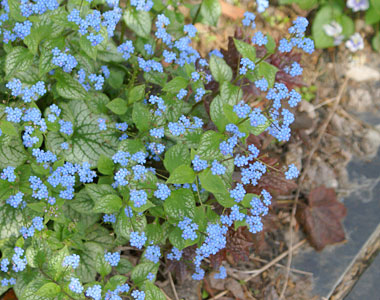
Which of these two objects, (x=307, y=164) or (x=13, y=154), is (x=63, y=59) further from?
(x=307, y=164)

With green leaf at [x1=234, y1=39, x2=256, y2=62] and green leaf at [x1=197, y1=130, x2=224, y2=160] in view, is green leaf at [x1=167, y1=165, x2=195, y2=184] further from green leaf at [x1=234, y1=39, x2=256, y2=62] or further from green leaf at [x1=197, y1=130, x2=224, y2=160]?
green leaf at [x1=234, y1=39, x2=256, y2=62]

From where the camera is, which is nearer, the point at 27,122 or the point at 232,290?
the point at 27,122

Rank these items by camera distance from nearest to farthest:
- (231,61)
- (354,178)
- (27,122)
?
(27,122), (231,61), (354,178)

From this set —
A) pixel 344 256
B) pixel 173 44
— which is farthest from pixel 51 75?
pixel 344 256

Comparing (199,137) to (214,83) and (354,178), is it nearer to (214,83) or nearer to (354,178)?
(214,83)

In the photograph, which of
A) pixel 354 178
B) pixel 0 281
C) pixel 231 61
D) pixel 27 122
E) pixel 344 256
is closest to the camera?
pixel 27 122

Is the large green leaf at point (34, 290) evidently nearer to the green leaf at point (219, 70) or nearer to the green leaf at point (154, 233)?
the green leaf at point (154, 233)

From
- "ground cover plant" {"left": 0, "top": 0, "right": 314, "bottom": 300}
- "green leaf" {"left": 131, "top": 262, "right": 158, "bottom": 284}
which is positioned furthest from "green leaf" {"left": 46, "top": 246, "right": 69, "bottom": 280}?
"green leaf" {"left": 131, "top": 262, "right": 158, "bottom": 284}
